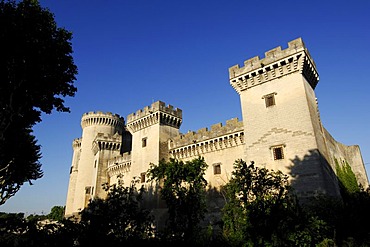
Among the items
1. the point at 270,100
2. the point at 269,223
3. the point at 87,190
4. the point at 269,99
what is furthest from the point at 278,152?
the point at 87,190

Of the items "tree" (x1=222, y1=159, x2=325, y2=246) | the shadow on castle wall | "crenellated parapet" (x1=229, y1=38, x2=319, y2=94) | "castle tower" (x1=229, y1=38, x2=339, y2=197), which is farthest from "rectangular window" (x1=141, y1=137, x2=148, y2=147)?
"tree" (x1=222, y1=159, x2=325, y2=246)

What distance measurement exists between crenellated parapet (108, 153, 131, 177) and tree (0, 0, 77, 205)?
14.9 meters

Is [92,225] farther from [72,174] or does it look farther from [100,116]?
[72,174]

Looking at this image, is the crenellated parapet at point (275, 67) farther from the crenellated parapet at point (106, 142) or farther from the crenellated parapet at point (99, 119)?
the crenellated parapet at point (99, 119)

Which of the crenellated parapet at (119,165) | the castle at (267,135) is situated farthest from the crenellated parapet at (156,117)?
the crenellated parapet at (119,165)

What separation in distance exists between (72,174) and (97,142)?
1232 centimetres

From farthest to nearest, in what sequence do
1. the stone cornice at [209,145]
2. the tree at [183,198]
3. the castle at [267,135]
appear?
the stone cornice at [209,145] < the castle at [267,135] < the tree at [183,198]

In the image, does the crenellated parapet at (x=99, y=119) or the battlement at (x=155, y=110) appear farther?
the crenellated parapet at (x=99, y=119)

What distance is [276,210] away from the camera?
1098 centimetres

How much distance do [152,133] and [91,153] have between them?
14725mm

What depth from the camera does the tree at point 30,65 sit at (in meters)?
13.0

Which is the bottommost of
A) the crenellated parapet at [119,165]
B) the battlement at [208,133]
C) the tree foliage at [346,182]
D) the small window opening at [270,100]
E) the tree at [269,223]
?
the tree at [269,223]

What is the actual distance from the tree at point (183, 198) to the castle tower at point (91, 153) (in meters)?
16.5

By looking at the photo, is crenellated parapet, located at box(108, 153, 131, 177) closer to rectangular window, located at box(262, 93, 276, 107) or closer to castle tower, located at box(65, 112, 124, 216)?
castle tower, located at box(65, 112, 124, 216)
